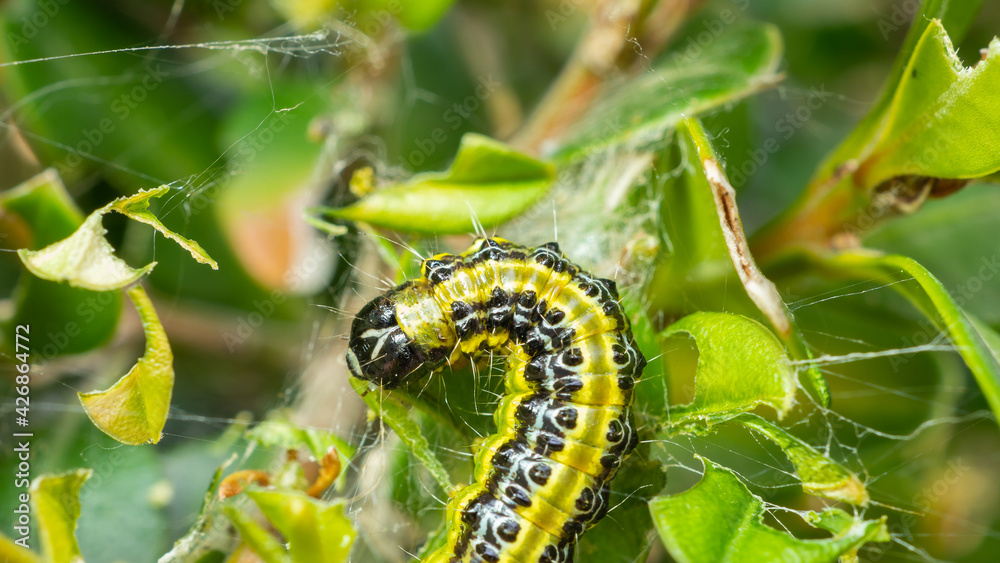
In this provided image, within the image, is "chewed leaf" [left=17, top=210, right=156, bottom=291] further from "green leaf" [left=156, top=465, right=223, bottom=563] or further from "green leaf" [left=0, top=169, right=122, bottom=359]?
"green leaf" [left=0, top=169, right=122, bottom=359]

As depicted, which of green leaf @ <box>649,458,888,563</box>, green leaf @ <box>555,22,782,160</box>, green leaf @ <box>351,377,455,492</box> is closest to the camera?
green leaf @ <box>649,458,888,563</box>

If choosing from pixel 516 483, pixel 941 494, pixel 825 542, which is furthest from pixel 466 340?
pixel 941 494

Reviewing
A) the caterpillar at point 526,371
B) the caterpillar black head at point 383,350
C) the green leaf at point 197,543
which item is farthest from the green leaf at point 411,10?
the green leaf at point 197,543

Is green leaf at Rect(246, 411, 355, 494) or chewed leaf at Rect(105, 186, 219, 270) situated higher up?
chewed leaf at Rect(105, 186, 219, 270)

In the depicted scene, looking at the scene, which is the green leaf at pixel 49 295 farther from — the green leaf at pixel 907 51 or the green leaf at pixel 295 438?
the green leaf at pixel 907 51

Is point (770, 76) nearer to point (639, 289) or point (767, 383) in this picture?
point (639, 289)

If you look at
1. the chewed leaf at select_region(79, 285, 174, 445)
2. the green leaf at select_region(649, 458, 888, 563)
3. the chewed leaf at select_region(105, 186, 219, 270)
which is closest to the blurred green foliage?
the green leaf at select_region(649, 458, 888, 563)
